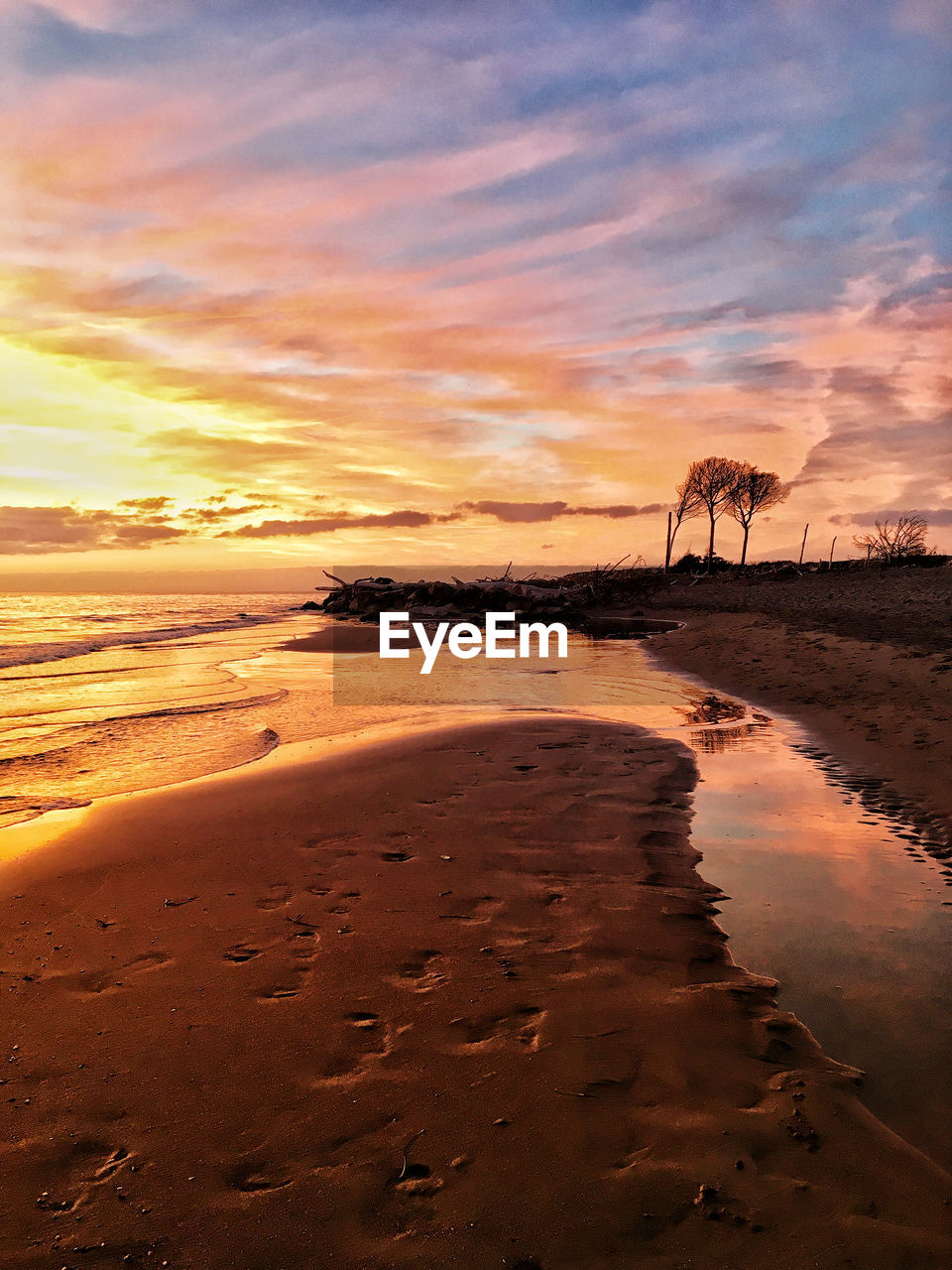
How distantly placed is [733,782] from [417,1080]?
20.2 feet

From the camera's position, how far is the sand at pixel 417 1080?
2.55m

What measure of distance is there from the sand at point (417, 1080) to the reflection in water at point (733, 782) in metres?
0.40

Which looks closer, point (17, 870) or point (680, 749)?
point (17, 870)

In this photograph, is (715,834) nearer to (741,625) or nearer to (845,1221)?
(845,1221)

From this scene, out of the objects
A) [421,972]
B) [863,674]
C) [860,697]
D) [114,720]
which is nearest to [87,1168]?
[421,972]

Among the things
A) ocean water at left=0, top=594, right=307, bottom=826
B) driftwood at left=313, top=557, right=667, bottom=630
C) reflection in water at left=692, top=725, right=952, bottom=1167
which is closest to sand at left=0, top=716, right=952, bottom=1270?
reflection in water at left=692, top=725, right=952, bottom=1167

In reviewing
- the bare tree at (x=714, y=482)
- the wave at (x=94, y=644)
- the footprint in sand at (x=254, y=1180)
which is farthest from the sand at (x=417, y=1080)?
the bare tree at (x=714, y=482)

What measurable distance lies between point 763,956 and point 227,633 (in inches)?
1489

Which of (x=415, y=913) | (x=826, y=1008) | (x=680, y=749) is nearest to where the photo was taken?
(x=826, y=1008)

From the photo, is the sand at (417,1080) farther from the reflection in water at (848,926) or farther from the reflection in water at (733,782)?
the reflection in water at (733,782)

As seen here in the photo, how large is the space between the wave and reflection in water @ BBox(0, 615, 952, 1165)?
4.06 m

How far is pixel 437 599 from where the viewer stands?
49.3 metres

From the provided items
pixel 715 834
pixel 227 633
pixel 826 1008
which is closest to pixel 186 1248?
pixel 826 1008

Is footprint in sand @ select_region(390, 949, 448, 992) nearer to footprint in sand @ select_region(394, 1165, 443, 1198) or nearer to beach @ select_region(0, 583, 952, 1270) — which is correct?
beach @ select_region(0, 583, 952, 1270)
